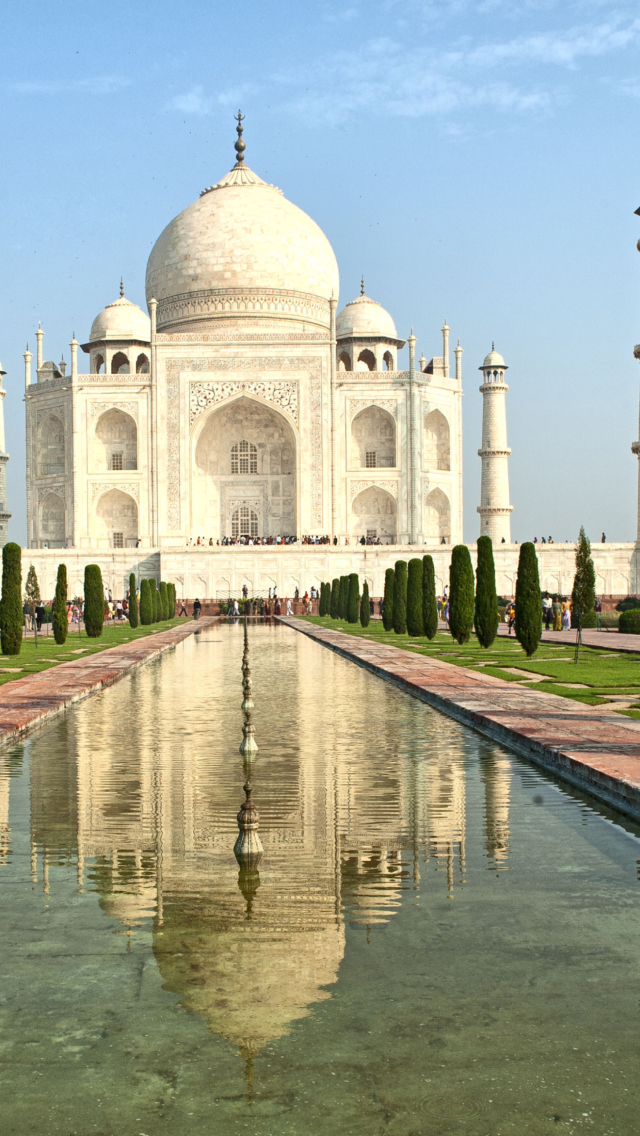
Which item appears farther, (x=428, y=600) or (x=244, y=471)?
(x=244, y=471)

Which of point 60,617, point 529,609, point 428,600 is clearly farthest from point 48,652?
point 529,609

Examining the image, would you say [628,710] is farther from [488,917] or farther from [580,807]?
[488,917]

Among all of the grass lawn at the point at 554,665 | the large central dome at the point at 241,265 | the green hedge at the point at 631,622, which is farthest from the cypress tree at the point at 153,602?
the large central dome at the point at 241,265

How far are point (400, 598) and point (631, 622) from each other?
13.6 ft

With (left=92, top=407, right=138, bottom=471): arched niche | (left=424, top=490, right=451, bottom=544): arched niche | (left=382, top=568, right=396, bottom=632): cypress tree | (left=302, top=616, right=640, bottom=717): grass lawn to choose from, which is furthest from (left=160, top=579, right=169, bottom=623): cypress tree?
(left=424, top=490, right=451, bottom=544): arched niche

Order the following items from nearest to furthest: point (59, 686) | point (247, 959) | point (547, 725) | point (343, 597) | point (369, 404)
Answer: point (247, 959), point (547, 725), point (59, 686), point (343, 597), point (369, 404)

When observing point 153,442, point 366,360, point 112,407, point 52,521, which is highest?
point 366,360

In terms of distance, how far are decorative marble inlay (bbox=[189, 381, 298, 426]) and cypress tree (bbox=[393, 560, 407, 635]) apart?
17.3 meters

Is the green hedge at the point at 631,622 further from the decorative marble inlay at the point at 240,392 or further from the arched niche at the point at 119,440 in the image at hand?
the arched niche at the point at 119,440

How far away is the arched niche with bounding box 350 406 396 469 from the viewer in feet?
124

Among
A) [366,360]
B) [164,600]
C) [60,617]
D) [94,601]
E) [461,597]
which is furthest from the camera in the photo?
[366,360]

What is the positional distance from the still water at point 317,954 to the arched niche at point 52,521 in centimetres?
3324

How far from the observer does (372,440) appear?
38156 mm

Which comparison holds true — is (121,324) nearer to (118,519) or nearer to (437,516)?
(118,519)
